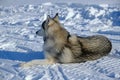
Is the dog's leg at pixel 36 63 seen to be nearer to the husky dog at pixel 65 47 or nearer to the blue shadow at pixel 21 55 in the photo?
the husky dog at pixel 65 47

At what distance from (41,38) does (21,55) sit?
208 cm

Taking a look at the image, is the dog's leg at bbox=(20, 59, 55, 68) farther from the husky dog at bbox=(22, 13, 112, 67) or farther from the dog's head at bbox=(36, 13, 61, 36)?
the dog's head at bbox=(36, 13, 61, 36)

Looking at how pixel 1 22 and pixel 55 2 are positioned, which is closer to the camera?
pixel 1 22

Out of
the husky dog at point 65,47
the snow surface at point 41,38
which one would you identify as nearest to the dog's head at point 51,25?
the husky dog at point 65,47

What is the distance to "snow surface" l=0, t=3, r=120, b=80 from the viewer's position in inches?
213

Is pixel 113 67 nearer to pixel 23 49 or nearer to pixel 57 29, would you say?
pixel 57 29

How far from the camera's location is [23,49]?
24.8 ft

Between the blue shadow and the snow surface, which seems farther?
the blue shadow

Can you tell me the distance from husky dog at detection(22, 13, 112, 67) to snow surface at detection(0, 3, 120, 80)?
4.8 inches

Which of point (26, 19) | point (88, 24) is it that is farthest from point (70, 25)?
point (26, 19)

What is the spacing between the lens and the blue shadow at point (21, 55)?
671 cm

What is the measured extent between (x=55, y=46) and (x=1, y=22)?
5914mm

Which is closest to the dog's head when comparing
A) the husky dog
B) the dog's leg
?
the husky dog

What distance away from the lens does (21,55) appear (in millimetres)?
6969
